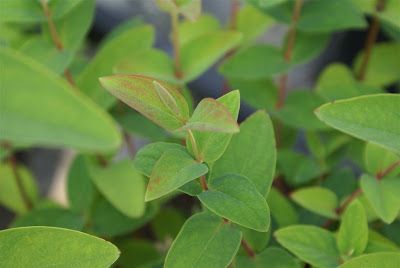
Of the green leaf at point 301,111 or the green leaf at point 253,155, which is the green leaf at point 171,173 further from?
the green leaf at point 301,111

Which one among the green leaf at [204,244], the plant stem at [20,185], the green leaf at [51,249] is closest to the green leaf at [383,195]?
the green leaf at [204,244]

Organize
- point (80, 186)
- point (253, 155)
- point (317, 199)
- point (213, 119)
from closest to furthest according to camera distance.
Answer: point (213, 119) < point (253, 155) < point (317, 199) < point (80, 186)

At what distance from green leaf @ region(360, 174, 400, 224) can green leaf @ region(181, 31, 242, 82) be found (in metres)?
0.20

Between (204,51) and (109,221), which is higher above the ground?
(204,51)

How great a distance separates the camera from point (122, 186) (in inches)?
28.0

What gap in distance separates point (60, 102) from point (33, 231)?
0.58ft

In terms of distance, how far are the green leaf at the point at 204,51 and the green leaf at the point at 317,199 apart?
0.52 ft

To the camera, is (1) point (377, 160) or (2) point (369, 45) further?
(2) point (369, 45)

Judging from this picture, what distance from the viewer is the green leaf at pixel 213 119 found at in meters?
0.39

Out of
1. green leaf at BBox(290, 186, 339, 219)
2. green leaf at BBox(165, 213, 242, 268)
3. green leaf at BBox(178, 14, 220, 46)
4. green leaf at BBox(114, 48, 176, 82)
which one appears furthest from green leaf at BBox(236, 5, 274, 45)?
green leaf at BBox(165, 213, 242, 268)

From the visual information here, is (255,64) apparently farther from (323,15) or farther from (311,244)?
(311,244)

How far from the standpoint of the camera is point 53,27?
690mm

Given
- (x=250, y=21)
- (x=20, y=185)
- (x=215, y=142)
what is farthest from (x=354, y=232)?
(x=20, y=185)

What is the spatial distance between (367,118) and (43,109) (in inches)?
9.4
